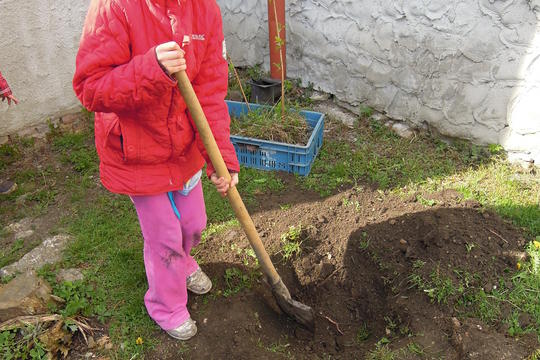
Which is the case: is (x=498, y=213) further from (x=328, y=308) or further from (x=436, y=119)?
(x=328, y=308)

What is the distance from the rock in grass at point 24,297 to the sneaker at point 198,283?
2.75 feet

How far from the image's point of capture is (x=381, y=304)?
114 inches

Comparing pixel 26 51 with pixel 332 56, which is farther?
pixel 332 56

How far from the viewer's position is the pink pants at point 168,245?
2242mm

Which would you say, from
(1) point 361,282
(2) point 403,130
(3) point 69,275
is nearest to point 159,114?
(3) point 69,275

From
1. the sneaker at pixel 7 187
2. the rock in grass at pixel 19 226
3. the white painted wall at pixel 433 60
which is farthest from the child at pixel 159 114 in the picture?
the white painted wall at pixel 433 60

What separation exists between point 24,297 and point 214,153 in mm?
1524

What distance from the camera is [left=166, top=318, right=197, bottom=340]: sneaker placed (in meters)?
2.62

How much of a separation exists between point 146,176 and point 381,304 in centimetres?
170

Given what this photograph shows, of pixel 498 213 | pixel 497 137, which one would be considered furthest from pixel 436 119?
pixel 498 213

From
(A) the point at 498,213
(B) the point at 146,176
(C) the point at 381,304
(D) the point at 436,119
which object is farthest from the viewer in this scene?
(D) the point at 436,119

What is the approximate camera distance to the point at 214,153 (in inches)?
80.7

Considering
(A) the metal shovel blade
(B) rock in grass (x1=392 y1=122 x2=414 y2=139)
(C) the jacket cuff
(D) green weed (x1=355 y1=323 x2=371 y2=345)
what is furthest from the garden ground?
(C) the jacket cuff

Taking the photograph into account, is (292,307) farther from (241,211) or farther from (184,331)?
(241,211)
